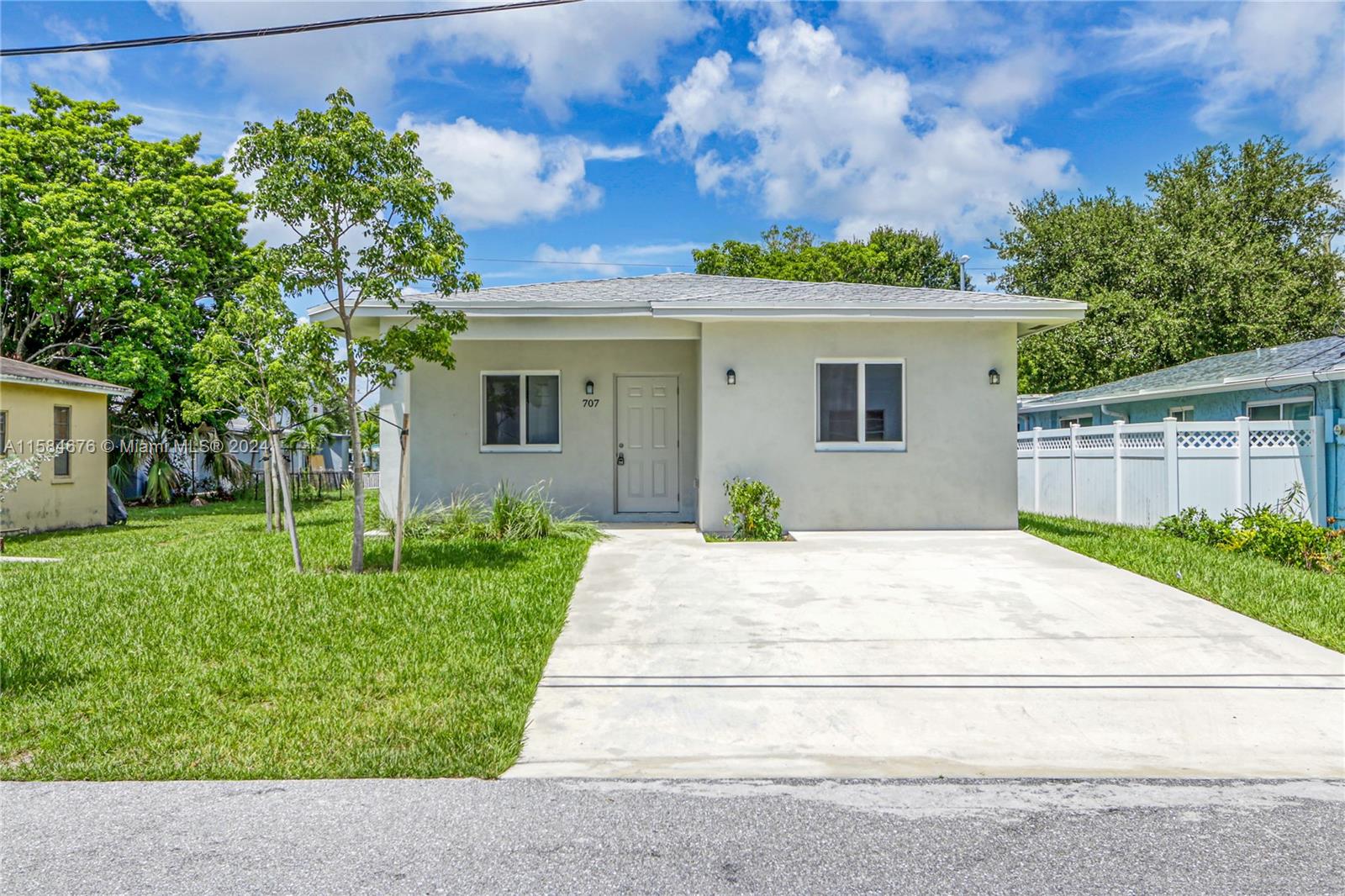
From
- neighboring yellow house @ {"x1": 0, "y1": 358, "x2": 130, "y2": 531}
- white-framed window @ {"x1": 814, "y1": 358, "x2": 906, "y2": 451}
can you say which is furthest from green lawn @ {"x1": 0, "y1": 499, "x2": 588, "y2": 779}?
neighboring yellow house @ {"x1": 0, "y1": 358, "x2": 130, "y2": 531}

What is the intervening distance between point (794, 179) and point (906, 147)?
8.80 metres

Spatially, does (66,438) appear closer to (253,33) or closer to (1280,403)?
(253,33)

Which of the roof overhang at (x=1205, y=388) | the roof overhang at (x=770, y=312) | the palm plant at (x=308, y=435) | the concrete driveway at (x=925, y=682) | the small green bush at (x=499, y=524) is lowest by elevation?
the concrete driveway at (x=925, y=682)

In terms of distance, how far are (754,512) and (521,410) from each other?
398 centimetres

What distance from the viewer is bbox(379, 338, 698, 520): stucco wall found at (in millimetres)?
12281

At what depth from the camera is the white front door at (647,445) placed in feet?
42.0

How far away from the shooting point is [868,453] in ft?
37.1

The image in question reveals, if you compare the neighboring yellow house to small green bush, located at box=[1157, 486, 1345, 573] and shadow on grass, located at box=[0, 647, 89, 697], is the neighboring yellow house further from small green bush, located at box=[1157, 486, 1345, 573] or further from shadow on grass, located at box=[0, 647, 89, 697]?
small green bush, located at box=[1157, 486, 1345, 573]

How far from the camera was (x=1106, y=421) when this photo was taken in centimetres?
1845

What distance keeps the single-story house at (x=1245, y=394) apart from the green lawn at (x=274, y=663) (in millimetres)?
9824

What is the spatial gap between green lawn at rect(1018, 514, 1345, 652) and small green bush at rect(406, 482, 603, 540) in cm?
592

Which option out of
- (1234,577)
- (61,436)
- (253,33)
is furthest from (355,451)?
(61,436)

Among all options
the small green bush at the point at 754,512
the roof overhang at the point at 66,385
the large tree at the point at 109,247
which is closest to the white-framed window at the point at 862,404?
the small green bush at the point at 754,512

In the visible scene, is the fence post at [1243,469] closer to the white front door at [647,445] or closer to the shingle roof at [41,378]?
the white front door at [647,445]
